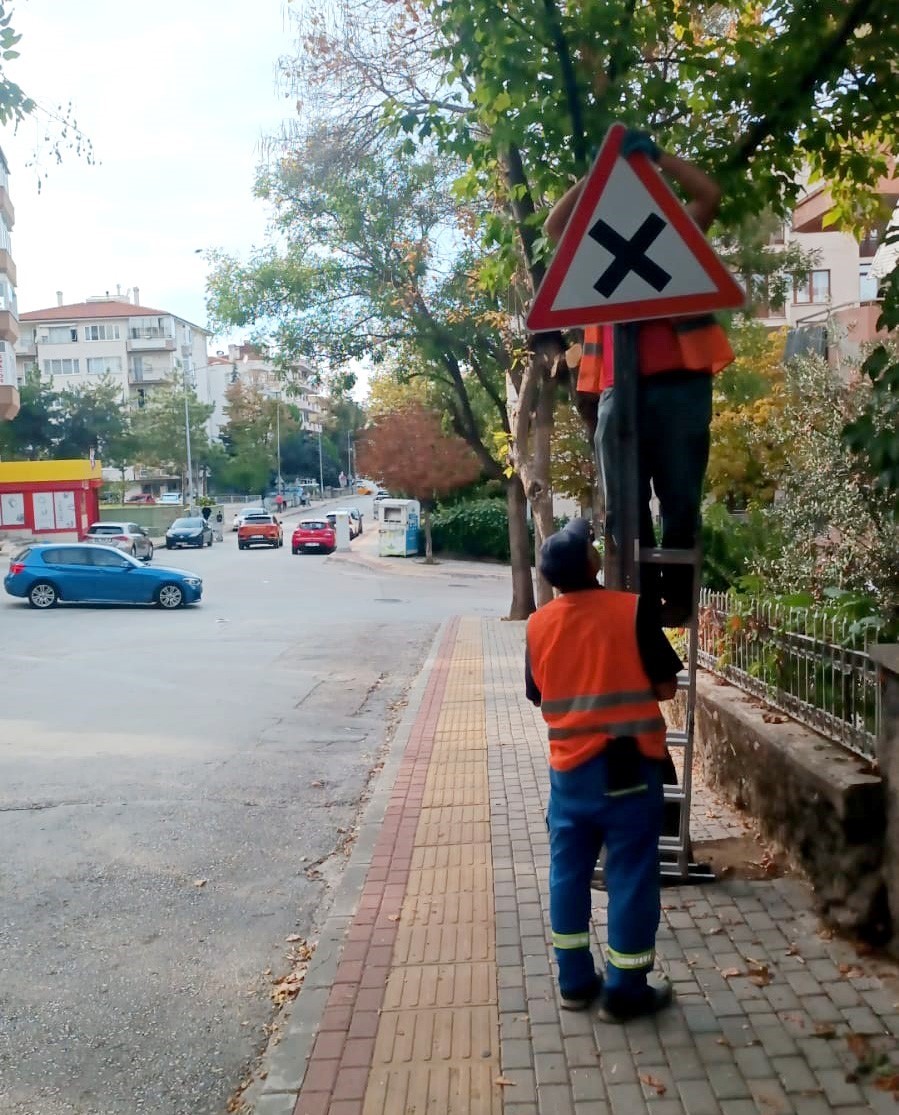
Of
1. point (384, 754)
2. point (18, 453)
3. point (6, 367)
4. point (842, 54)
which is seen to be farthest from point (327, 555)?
point (842, 54)

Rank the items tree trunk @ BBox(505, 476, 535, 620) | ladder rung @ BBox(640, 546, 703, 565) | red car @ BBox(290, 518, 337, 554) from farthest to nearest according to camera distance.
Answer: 1. red car @ BBox(290, 518, 337, 554)
2. tree trunk @ BBox(505, 476, 535, 620)
3. ladder rung @ BBox(640, 546, 703, 565)

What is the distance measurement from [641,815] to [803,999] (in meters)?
0.94

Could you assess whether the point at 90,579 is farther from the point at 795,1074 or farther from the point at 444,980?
the point at 795,1074

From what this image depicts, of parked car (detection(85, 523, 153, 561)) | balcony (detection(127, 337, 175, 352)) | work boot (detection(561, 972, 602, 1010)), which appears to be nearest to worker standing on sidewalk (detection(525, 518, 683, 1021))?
work boot (detection(561, 972, 602, 1010))

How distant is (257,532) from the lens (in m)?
50.6

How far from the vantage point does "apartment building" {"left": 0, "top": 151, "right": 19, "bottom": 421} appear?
142ft

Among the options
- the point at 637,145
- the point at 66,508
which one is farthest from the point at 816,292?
the point at 637,145

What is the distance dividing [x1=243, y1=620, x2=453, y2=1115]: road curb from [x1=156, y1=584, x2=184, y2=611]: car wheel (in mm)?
16058

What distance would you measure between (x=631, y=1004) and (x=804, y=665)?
7.55 ft

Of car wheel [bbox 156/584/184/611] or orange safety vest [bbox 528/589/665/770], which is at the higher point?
orange safety vest [bbox 528/589/665/770]

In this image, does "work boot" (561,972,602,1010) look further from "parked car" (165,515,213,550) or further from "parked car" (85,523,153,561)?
"parked car" (165,515,213,550)

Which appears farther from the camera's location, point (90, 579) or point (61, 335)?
point (61, 335)

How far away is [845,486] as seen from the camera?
24.6 ft

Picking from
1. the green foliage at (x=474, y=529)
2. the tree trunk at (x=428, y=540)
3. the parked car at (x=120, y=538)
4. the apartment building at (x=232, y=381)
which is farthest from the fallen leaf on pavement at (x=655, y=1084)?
the apartment building at (x=232, y=381)
